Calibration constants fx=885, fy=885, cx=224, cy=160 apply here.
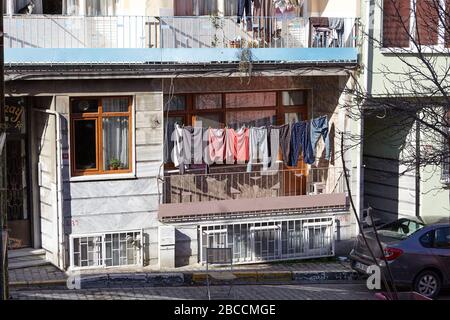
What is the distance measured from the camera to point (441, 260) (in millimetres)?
16375

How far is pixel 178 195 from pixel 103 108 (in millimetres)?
2437

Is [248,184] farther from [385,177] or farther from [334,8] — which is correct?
[334,8]

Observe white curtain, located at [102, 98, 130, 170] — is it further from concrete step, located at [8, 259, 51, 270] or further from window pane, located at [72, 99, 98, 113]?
concrete step, located at [8, 259, 51, 270]

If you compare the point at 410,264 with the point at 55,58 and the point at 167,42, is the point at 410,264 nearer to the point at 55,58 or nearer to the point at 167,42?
the point at 167,42

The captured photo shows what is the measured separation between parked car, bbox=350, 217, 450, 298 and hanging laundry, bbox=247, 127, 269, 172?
301cm

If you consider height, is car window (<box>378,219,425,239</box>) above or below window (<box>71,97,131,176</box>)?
below

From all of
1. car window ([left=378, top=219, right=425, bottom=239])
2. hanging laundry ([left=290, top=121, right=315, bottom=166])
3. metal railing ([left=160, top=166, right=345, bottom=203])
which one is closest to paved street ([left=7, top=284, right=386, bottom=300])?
car window ([left=378, top=219, right=425, bottom=239])

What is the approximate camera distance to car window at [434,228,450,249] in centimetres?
1647

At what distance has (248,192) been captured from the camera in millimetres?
19359

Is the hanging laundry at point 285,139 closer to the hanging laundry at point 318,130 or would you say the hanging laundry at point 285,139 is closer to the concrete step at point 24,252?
the hanging laundry at point 318,130

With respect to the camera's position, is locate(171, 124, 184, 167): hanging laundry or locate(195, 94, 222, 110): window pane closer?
locate(171, 124, 184, 167): hanging laundry

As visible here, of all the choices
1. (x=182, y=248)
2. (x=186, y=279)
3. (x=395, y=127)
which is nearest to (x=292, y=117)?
(x=395, y=127)
